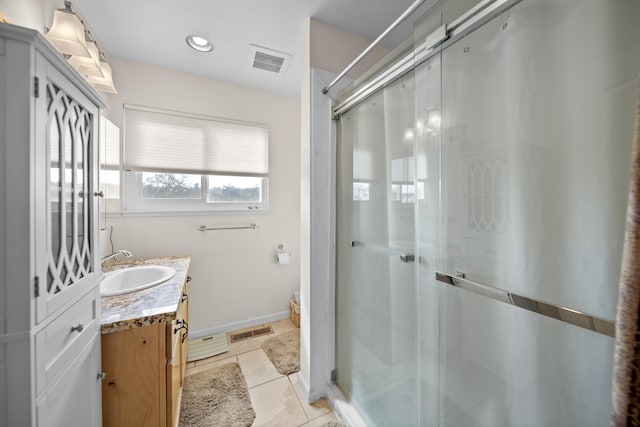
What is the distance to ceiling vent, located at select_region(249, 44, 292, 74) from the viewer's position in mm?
1747

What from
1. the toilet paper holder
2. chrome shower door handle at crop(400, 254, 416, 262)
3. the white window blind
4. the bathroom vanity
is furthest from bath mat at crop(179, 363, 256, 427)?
the white window blind

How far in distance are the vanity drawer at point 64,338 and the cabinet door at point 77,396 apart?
0.04 m

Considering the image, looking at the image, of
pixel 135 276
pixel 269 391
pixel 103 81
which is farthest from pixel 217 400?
pixel 103 81

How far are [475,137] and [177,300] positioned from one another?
4.73 ft

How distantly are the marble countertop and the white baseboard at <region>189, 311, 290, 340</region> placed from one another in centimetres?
100

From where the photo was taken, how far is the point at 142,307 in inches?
41.4

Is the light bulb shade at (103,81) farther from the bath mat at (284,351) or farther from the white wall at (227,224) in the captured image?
the bath mat at (284,351)

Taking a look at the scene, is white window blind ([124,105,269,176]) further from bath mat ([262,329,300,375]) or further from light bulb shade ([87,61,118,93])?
bath mat ([262,329,300,375])

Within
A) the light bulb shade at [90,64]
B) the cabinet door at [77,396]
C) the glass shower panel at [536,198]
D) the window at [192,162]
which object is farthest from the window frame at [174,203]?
the glass shower panel at [536,198]

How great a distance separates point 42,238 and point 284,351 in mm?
1818

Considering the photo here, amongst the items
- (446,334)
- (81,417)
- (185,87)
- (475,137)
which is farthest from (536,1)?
(185,87)

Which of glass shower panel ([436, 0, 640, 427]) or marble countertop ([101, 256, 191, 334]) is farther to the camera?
marble countertop ([101, 256, 191, 334])

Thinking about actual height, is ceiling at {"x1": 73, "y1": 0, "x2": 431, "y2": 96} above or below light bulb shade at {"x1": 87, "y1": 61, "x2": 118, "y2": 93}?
above

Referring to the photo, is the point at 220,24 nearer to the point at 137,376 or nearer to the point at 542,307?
the point at 137,376
